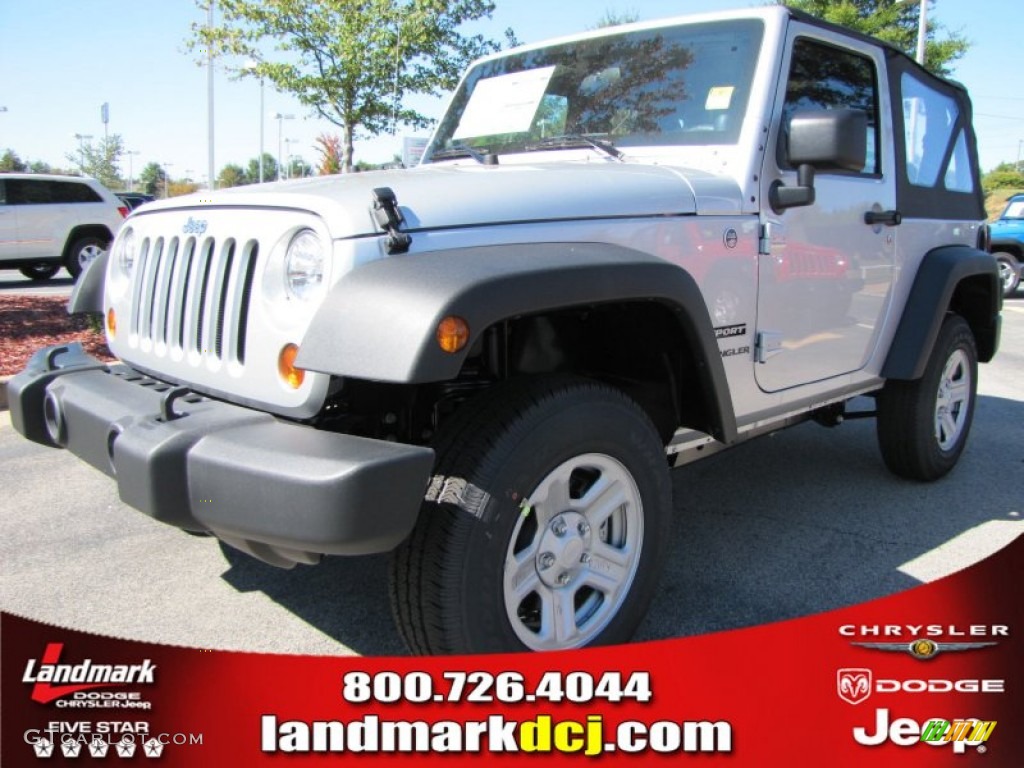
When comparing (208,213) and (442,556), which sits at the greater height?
(208,213)

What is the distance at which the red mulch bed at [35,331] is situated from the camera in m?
6.67

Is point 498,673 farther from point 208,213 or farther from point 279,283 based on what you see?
point 208,213

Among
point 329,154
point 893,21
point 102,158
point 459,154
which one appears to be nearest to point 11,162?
point 102,158

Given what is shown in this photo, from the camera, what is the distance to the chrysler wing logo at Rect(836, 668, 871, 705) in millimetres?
2088

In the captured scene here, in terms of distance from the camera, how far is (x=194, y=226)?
8.06 feet

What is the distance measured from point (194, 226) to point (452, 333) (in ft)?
3.43

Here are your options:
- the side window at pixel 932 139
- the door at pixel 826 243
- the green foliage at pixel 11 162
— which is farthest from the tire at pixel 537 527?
the green foliage at pixel 11 162

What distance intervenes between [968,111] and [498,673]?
174 inches

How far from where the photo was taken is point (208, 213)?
244cm

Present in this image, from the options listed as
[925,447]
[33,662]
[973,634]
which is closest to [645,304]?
[973,634]

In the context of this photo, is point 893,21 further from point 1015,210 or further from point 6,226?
point 6,226

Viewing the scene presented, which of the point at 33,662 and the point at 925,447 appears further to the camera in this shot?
the point at 925,447

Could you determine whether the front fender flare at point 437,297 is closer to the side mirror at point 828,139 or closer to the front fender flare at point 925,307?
the side mirror at point 828,139

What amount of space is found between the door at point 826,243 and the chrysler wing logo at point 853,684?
3.86ft
